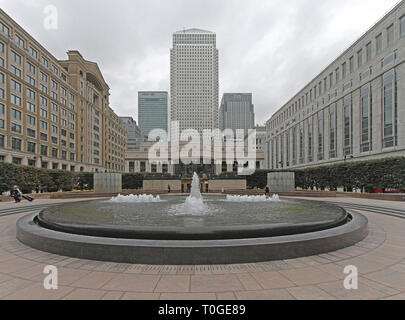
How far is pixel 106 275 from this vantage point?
4.16 metres

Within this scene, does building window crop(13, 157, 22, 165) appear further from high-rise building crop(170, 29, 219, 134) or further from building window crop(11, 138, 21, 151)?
high-rise building crop(170, 29, 219, 134)

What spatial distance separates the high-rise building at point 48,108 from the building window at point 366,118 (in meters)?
64.7

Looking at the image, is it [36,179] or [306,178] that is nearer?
[36,179]

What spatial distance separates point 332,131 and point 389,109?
15365 mm

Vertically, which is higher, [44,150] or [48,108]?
[48,108]

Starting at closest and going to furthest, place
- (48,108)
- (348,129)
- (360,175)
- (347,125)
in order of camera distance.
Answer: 1. (360,175)
2. (348,129)
3. (347,125)
4. (48,108)

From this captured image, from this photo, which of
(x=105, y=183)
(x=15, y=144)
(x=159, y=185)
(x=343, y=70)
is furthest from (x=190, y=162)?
(x=343, y=70)

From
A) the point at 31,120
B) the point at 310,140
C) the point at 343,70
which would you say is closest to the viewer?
the point at 31,120

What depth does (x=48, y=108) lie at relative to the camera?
48812 mm

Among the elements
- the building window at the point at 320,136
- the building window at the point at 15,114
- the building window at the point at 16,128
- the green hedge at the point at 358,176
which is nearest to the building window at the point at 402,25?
the building window at the point at 320,136

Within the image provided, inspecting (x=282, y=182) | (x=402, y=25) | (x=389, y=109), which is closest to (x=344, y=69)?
(x=402, y=25)

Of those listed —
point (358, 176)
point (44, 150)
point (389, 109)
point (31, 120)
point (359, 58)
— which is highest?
point (359, 58)

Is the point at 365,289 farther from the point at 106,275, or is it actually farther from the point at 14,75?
the point at 14,75

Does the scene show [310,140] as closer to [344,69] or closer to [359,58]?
[344,69]
